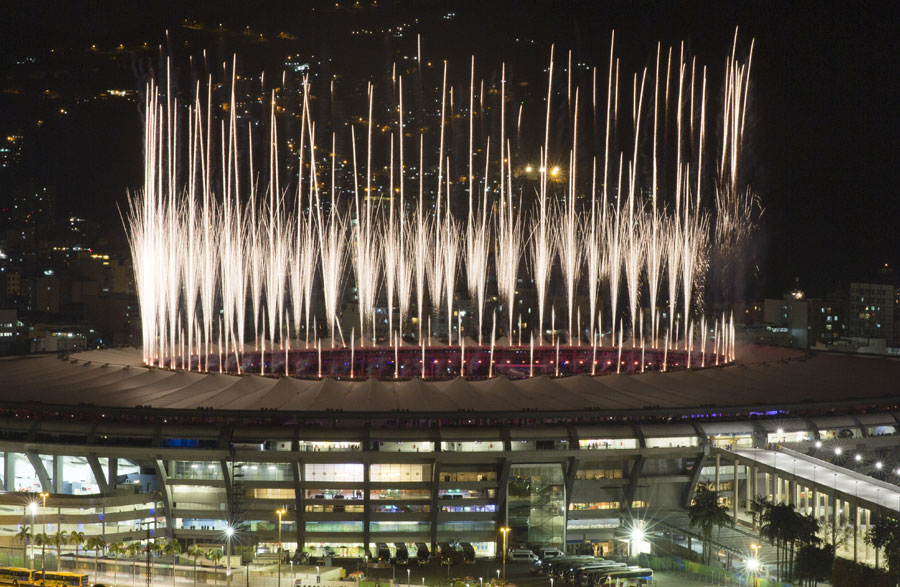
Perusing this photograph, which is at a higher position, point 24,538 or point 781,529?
point 781,529

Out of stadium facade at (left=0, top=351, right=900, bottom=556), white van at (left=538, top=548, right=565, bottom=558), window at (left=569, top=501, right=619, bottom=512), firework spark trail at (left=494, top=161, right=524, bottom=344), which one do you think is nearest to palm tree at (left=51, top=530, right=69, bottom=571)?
stadium facade at (left=0, top=351, right=900, bottom=556)

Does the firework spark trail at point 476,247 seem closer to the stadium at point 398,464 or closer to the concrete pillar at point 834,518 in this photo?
the stadium at point 398,464

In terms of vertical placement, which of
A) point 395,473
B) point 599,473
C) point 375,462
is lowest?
point 599,473

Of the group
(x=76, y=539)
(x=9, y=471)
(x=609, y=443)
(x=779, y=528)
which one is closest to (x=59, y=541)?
(x=76, y=539)

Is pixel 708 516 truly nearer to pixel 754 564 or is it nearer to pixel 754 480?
pixel 754 564

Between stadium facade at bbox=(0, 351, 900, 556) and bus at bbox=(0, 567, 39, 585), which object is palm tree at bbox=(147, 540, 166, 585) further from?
stadium facade at bbox=(0, 351, 900, 556)

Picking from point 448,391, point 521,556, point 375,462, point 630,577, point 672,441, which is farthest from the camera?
point 448,391

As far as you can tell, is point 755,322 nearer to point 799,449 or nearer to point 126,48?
point 799,449
